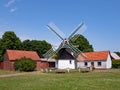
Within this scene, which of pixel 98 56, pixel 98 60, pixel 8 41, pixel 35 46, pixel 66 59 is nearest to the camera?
pixel 66 59

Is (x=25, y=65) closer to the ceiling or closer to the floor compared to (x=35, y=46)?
closer to the floor

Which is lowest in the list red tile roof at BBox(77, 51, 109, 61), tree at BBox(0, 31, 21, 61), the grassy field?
the grassy field

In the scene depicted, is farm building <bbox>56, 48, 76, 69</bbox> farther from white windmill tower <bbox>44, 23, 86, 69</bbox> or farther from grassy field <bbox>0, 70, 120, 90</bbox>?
grassy field <bbox>0, 70, 120, 90</bbox>

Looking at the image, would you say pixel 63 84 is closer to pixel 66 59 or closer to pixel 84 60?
pixel 66 59

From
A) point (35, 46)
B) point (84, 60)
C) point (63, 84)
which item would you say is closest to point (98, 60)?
point (84, 60)

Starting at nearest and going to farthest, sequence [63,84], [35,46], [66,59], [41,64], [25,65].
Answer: [63,84] → [25,65] → [66,59] → [41,64] → [35,46]

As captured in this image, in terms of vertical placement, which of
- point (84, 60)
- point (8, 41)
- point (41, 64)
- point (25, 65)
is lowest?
point (25, 65)

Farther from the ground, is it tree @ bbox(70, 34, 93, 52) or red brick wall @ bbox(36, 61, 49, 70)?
tree @ bbox(70, 34, 93, 52)

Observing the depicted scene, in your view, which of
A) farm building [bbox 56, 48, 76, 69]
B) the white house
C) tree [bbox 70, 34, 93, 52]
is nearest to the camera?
farm building [bbox 56, 48, 76, 69]

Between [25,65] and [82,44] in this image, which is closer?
[25,65]

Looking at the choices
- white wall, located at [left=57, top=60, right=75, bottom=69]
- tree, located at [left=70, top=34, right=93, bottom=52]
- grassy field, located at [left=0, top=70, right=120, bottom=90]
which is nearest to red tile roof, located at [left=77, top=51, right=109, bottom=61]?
white wall, located at [left=57, top=60, right=75, bottom=69]

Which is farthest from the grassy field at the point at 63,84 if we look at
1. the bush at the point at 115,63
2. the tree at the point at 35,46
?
the tree at the point at 35,46

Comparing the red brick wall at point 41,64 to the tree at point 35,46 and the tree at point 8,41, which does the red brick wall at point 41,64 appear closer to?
the tree at point 8,41

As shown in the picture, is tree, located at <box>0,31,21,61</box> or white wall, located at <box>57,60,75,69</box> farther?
tree, located at <box>0,31,21,61</box>
